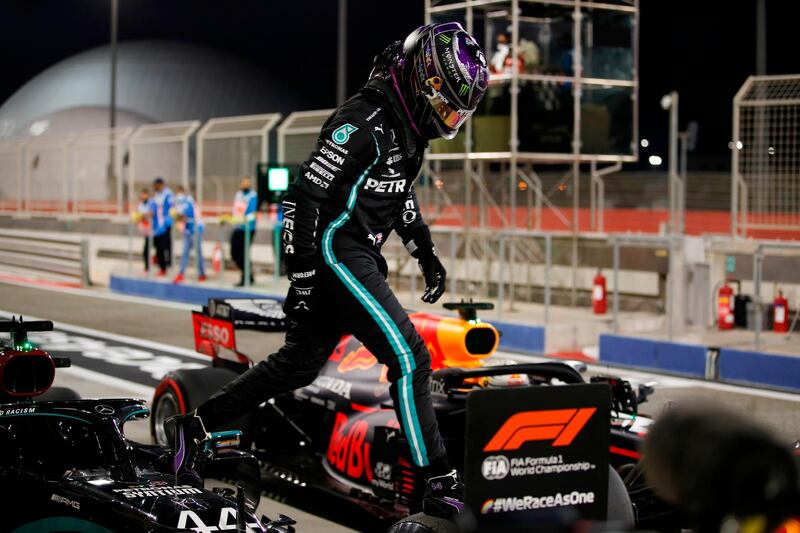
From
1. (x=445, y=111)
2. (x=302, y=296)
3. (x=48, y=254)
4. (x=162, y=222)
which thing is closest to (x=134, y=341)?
(x=302, y=296)

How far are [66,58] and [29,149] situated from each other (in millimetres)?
44625

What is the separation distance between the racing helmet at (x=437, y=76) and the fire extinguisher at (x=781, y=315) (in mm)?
9348

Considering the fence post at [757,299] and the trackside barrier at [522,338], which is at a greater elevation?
the fence post at [757,299]

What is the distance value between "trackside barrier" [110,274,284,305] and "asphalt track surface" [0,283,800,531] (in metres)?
0.61

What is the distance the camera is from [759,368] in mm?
11570

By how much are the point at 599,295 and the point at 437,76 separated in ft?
37.2

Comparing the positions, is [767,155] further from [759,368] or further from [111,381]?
[111,381]

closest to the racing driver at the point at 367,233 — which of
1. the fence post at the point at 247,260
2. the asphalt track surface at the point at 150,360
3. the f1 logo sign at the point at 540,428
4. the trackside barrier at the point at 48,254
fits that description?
the asphalt track surface at the point at 150,360

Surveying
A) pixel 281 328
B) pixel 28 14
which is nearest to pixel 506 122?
pixel 281 328

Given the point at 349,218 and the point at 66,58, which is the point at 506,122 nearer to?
the point at 349,218

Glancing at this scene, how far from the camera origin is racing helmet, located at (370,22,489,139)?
202 inches

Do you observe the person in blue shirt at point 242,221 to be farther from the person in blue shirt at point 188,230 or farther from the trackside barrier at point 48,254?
the trackside barrier at point 48,254

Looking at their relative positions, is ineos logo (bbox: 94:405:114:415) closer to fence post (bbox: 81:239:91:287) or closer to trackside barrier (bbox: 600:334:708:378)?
trackside barrier (bbox: 600:334:708:378)

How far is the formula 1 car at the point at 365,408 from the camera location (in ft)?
18.9
